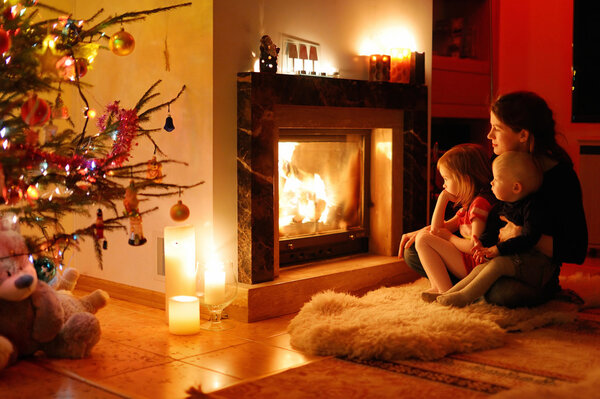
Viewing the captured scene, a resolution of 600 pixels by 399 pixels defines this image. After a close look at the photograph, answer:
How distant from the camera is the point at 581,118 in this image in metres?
4.75

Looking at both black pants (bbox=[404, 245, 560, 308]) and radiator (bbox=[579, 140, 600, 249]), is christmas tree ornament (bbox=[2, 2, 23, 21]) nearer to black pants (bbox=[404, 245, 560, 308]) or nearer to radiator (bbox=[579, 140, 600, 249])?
black pants (bbox=[404, 245, 560, 308])

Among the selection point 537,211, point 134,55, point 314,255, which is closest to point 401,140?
point 314,255

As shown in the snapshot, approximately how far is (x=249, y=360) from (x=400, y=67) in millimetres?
1942

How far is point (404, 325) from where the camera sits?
8.42 feet

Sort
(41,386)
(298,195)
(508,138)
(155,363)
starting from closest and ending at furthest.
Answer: (41,386)
(155,363)
(508,138)
(298,195)

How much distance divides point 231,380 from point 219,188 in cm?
101

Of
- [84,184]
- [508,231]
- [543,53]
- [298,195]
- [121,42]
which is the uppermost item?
[543,53]

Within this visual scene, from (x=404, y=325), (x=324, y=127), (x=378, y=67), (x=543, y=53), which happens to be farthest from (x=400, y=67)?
(x=543, y=53)

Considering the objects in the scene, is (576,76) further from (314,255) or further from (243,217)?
(243,217)

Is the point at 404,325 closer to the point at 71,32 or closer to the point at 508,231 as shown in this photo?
the point at 508,231

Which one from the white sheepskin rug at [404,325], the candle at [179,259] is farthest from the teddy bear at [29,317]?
the white sheepskin rug at [404,325]

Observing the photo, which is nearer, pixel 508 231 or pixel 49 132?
pixel 49 132

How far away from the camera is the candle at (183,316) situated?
110 inches

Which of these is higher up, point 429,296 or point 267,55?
point 267,55
